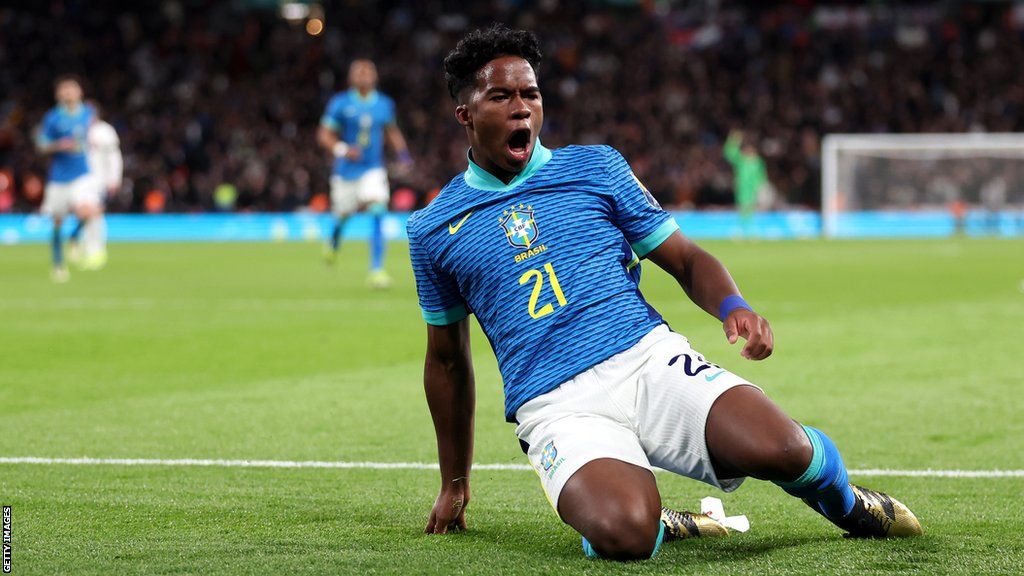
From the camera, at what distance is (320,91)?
35062 millimetres

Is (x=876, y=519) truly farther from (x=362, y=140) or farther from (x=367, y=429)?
(x=362, y=140)

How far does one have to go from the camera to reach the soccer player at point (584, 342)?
12.6ft

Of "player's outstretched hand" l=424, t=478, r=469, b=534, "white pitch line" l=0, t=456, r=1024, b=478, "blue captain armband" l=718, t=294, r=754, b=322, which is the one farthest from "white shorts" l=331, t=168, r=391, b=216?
"blue captain armband" l=718, t=294, r=754, b=322

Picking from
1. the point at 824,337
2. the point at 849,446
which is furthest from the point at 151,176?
the point at 849,446

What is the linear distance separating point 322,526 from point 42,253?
1996 centimetres

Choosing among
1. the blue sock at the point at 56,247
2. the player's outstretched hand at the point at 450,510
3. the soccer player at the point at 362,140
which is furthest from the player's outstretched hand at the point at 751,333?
the blue sock at the point at 56,247

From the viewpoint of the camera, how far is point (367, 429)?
642 cm

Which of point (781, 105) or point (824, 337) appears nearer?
point (824, 337)

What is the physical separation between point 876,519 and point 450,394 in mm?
1285

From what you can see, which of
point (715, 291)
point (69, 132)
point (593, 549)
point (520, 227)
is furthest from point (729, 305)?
point (69, 132)

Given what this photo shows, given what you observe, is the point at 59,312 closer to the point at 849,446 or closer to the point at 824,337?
the point at 824,337

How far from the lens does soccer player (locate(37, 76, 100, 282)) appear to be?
57.4 feet

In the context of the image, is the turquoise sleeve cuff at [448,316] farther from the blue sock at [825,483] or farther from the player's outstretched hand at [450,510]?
the blue sock at [825,483]

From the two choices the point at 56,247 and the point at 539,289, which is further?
the point at 56,247
